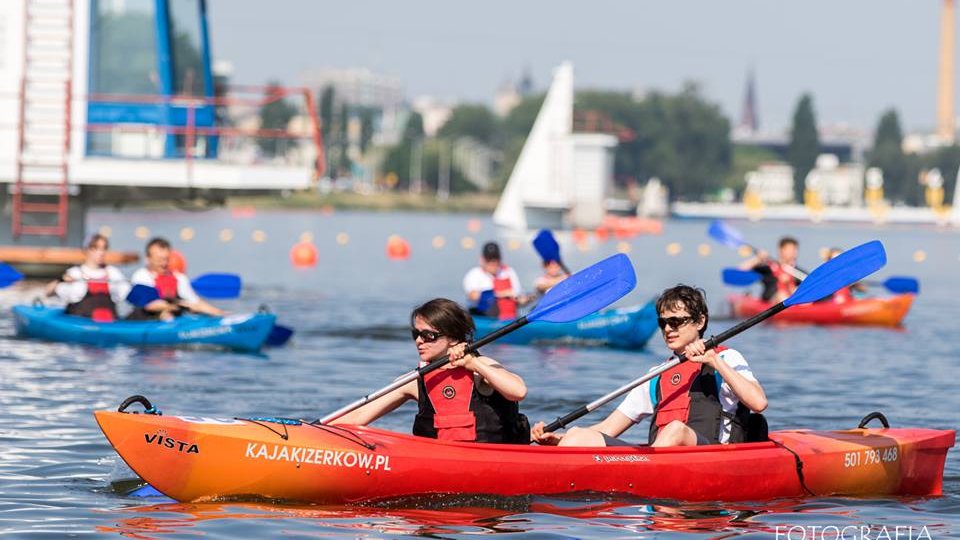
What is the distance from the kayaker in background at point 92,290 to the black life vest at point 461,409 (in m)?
8.86

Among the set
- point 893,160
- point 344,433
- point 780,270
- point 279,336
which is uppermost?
point 893,160

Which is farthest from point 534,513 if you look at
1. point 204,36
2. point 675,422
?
point 204,36

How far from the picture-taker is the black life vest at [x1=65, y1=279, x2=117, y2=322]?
56.9 ft

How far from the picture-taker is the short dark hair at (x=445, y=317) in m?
8.66

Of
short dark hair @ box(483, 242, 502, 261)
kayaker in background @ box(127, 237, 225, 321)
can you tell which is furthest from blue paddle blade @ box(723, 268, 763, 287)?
kayaker in background @ box(127, 237, 225, 321)

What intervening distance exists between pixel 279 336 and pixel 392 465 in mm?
10237

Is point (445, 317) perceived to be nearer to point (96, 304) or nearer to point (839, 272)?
point (839, 272)

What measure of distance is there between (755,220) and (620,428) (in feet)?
457

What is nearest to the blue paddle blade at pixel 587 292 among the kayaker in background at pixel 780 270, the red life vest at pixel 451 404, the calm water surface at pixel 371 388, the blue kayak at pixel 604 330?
the red life vest at pixel 451 404

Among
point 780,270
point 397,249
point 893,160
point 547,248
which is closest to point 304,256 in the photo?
point 397,249

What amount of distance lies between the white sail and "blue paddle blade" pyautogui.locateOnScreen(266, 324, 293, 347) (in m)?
54.8

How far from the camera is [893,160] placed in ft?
573

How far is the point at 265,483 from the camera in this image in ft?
28.1

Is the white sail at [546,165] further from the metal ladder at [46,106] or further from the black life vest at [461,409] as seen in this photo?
the black life vest at [461,409]
